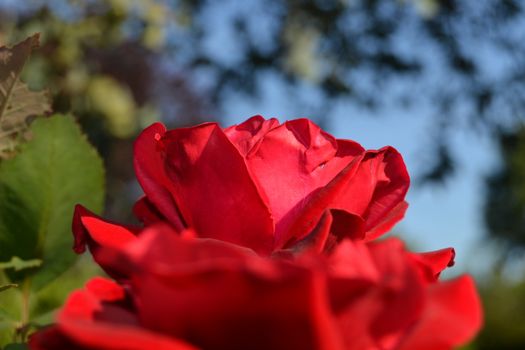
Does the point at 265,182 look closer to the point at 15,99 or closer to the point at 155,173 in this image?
the point at 155,173

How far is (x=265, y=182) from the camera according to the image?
0.43m

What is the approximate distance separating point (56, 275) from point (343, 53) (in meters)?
4.13

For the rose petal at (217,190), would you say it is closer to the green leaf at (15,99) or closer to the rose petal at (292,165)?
the rose petal at (292,165)

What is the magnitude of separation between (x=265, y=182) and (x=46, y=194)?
0.76ft

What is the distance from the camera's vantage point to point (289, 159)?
1.44ft

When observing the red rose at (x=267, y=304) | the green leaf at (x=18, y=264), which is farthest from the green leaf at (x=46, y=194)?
the red rose at (x=267, y=304)

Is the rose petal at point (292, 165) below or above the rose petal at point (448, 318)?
above

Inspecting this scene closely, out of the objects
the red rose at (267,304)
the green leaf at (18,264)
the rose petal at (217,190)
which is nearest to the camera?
the red rose at (267,304)

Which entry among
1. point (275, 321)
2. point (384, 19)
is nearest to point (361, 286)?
point (275, 321)

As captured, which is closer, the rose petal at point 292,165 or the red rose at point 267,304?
the red rose at point 267,304

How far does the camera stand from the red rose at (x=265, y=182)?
40cm

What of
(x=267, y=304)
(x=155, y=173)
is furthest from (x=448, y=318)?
(x=155, y=173)

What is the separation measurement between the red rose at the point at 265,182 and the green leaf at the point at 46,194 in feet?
0.42

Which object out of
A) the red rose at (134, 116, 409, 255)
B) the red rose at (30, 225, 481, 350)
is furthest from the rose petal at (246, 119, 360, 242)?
the red rose at (30, 225, 481, 350)
